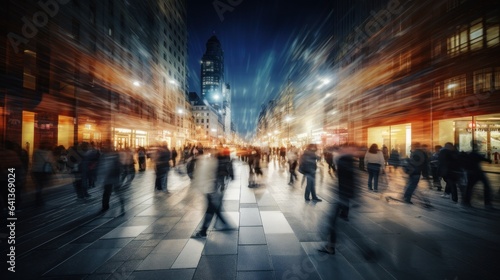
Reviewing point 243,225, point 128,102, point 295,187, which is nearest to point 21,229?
point 243,225

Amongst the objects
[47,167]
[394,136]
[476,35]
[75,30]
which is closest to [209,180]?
[47,167]

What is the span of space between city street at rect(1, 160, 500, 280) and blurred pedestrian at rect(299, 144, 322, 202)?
17.2 inches

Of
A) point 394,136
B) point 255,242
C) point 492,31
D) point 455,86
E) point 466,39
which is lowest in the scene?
point 255,242

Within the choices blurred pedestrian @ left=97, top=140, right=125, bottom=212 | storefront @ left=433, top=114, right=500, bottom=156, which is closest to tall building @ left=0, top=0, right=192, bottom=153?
blurred pedestrian @ left=97, top=140, right=125, bottom=212

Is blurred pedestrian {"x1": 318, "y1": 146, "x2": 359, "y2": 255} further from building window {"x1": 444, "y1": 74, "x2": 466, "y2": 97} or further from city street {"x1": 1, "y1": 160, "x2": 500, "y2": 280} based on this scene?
building window {"x1": 444, "y1": 74, "x2": 466, "y2": 97}

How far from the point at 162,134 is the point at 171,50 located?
20.6 metres

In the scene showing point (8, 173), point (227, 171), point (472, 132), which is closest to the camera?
point (8, 173)

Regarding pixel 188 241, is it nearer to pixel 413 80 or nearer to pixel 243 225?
pixel 243 225

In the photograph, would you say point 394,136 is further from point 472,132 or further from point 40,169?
point 40,169

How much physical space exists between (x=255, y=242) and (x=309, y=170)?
169 inches

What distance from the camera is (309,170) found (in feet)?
27.9

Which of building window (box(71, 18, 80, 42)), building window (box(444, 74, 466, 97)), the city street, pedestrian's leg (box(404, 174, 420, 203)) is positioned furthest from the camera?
building window (box(71, 18, 80, 42))

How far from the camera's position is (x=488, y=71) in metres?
16.8

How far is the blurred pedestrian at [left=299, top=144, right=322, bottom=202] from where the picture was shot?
846 cm
